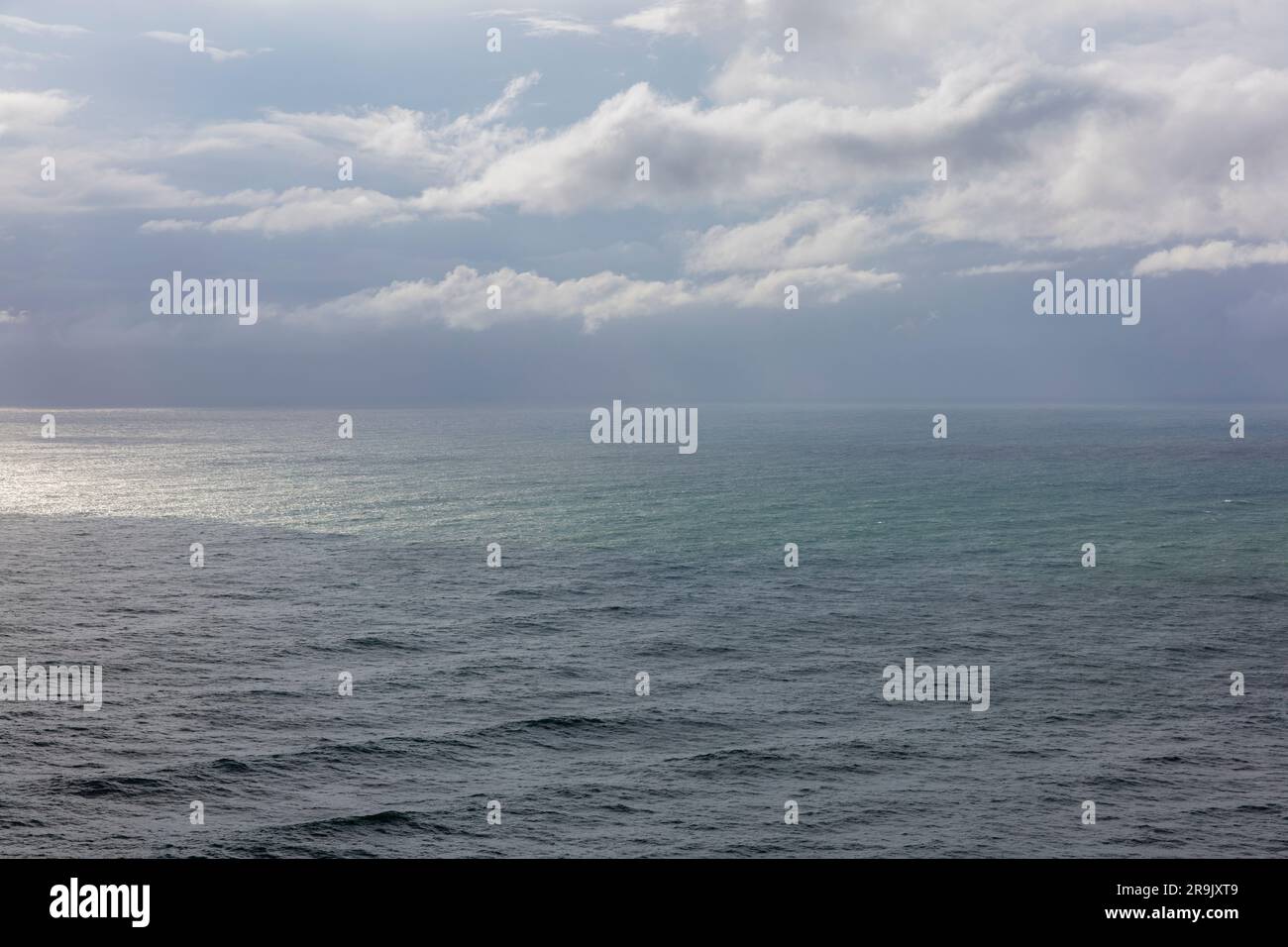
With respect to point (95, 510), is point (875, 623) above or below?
below

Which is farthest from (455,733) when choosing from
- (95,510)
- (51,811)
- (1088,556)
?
(95,510)

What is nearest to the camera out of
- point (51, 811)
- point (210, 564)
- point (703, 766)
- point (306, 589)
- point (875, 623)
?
point (51, 811)

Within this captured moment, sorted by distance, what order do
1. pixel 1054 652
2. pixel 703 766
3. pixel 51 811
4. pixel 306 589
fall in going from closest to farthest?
pixel 51 811 < pixel 703 766 < pixel 1054 652 < pixel 306 589

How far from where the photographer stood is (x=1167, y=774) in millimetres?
70250

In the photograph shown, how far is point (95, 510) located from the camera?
580ft

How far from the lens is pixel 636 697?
83062 mm

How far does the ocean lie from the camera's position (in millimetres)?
61656

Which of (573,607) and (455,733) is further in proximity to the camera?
(573,607)

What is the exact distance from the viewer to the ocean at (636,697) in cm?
6166
